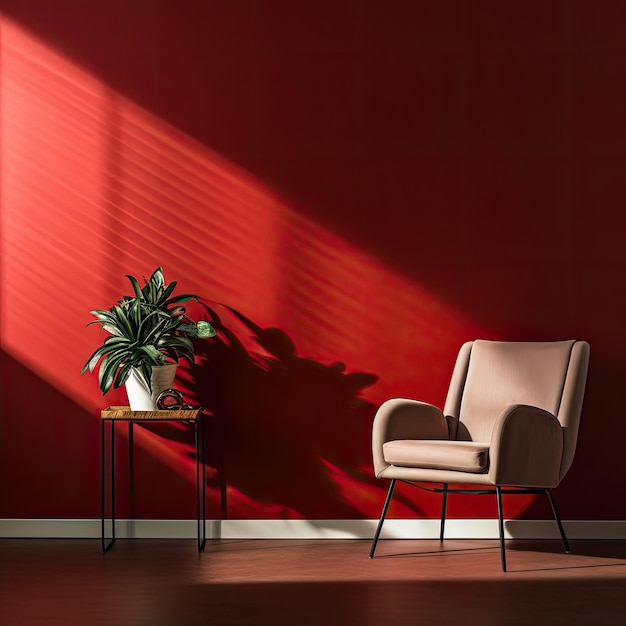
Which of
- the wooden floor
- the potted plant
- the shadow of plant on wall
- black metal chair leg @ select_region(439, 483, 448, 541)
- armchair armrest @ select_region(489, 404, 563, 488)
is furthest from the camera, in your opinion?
the shadow of plant on wall

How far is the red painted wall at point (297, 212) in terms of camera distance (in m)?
4.44

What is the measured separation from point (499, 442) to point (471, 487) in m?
0.88

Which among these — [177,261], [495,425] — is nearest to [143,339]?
[177,261]

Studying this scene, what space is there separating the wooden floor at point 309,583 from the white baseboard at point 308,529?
0.21ft

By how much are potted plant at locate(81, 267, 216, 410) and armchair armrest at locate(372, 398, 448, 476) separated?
88 centimetres

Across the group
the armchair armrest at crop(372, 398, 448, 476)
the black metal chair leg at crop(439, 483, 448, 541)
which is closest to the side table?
the armchair armrest at crop(372, 398, 448, 476)

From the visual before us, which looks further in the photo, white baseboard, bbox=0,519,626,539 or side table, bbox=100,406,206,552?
white baseboard, bbox=0,519,626,539

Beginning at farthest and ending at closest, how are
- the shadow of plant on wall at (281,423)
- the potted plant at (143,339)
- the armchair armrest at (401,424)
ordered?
the shadow of plant on wall at (281,423), the potted plant at (143,339), the armchair armrest at (401,424)

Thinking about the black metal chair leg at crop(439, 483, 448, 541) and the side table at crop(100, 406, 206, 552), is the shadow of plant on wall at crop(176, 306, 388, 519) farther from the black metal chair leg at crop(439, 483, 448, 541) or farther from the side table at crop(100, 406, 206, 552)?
the black metal chair leg at crop(439, 483, 448, 541)

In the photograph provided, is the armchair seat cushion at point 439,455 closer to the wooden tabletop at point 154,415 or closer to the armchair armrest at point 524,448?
the armchair armrest at point 524,448

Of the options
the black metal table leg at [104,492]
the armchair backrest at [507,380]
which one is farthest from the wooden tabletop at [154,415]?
the armchair backrest at [507,380]

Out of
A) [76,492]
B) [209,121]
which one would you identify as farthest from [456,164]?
[76,492]

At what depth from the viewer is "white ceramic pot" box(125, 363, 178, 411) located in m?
4.09

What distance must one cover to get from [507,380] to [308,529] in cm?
118
